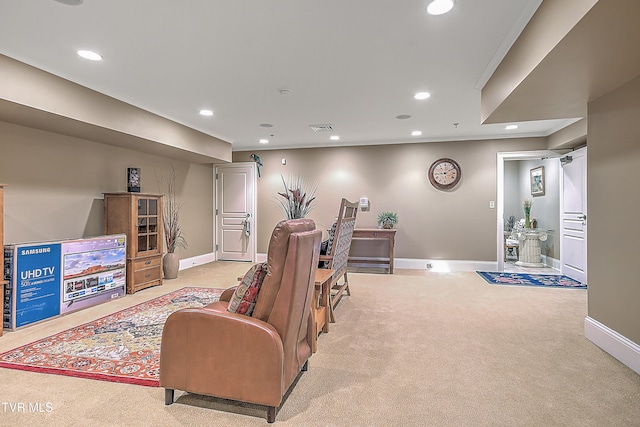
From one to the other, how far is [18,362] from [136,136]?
8.91ft

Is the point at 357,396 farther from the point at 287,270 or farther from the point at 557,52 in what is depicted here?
the point at 557,52

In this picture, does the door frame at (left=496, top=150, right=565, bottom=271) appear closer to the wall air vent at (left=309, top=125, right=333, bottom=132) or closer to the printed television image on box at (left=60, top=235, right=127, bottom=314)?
the wall air vent at (left=309, top=125, right=333, bottom=132)

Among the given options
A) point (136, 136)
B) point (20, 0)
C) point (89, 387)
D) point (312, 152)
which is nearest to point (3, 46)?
point (20, 0)

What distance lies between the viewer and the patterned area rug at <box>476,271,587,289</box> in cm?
505

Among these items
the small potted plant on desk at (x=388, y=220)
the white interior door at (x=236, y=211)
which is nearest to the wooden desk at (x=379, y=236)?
the small potted plant on desk at (x=388, y=220)

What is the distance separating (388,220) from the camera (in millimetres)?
6270

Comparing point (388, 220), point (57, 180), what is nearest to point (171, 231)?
point (57, 180)

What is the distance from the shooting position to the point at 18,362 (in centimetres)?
246

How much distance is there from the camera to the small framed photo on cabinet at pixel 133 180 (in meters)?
4.80

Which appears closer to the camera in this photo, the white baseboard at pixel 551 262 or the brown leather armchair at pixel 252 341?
the brown leather armchair at pixel 252 341

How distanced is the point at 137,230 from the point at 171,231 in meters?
1.19

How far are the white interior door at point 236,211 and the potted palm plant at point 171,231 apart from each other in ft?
3.64

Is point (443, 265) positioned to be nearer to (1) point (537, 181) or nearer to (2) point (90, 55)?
(1) point (537, 181)

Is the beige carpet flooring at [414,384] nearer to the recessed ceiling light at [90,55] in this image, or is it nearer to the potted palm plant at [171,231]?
the potted palm plant at [171,231]
